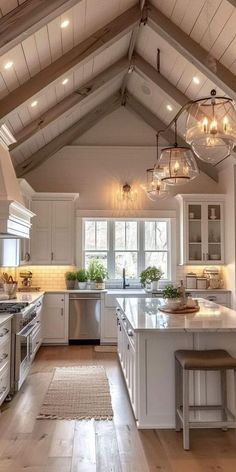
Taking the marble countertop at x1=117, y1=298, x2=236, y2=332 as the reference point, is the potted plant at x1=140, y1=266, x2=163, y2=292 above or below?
above

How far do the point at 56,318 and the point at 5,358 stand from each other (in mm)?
2639

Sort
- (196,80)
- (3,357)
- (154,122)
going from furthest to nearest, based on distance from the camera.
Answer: (154,122) → (196,80) → (3,357)

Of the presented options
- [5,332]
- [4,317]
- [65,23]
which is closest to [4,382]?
[5,332]

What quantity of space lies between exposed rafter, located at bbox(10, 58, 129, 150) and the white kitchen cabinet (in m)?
2.58

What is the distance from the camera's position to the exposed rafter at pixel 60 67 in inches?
185

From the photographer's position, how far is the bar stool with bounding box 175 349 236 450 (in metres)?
3.08

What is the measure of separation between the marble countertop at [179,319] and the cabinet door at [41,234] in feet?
9.05

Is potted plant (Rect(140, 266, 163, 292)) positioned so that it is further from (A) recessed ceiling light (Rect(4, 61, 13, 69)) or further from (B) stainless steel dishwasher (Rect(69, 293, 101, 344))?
(A) recessed ceiling light (Rect(4, 61, 13, 69))

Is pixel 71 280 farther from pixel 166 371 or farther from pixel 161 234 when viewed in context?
pixel 166 371

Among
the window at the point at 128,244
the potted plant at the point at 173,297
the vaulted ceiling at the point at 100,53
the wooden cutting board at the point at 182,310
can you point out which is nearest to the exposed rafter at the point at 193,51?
the vaulted ceiling at the point at 100,53

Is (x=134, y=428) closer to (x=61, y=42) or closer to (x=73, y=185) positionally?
(x=61, y=42)

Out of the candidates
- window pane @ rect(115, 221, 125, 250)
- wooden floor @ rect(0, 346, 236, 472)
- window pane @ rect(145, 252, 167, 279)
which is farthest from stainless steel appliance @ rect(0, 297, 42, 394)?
window pane @ rect(145, 252, 167, 279)

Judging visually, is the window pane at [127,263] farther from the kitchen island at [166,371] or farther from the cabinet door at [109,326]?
the kitchen island at [166,371]

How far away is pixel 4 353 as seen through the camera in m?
4.07
